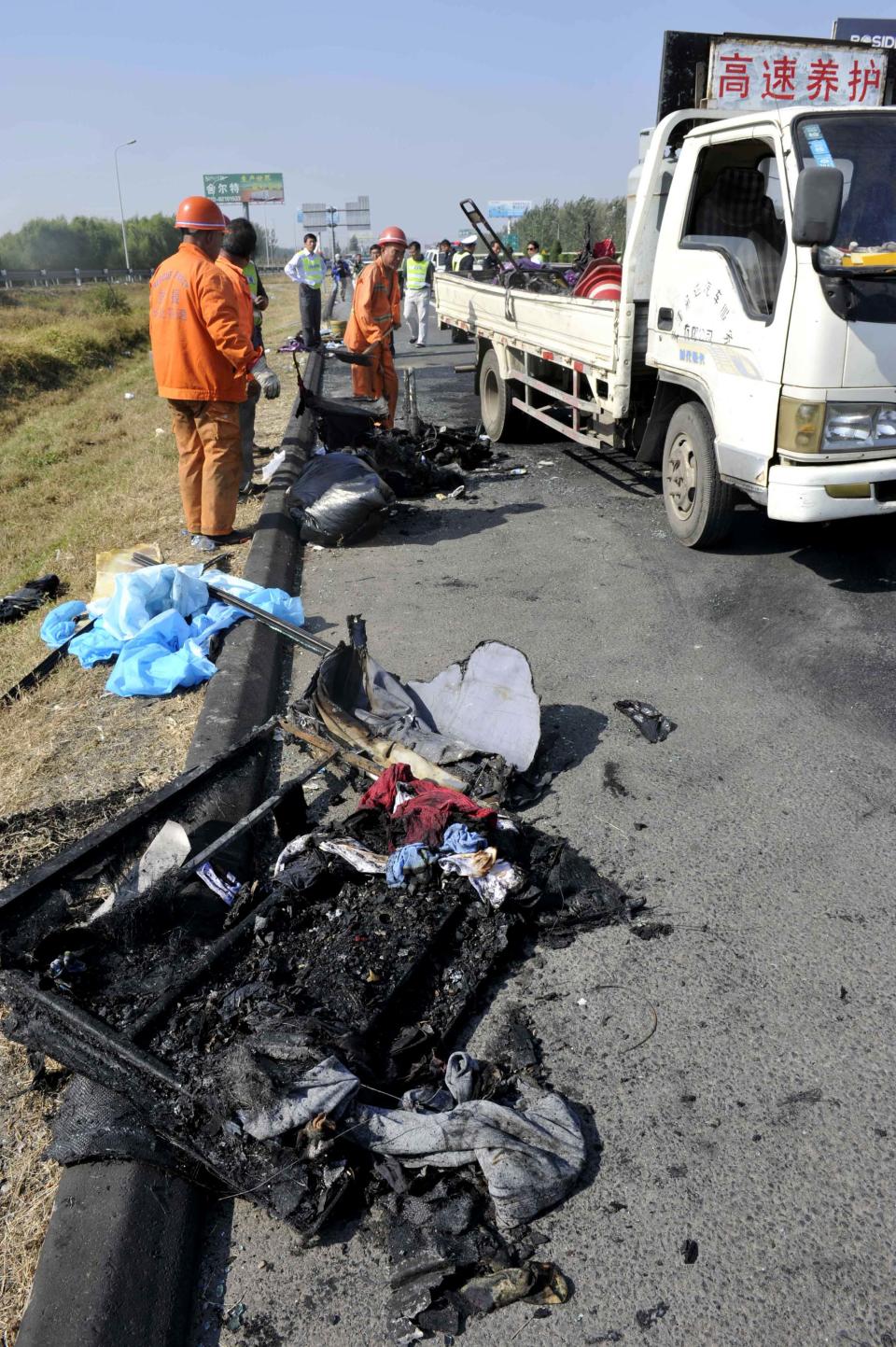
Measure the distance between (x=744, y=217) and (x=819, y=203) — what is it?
1376 millimetres

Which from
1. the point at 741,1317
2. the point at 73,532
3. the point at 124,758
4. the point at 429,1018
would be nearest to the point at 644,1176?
the point at 741,1317

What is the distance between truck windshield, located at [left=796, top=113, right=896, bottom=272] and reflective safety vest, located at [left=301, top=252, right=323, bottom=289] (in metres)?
16.5

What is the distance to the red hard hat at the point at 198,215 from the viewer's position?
5.98 metres

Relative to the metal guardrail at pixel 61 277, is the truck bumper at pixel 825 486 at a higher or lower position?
lower

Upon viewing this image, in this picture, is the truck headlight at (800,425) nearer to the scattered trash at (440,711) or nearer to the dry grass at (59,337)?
the scattered trash at (440,711)

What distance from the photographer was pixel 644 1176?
219 centimetres

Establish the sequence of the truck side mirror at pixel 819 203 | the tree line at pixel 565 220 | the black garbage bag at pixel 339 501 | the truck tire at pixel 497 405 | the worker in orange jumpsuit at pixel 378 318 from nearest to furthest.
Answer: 1. the truck side mirror at pixel 819 203
2. the black garbage bag at pixel 339 501
3. the worker in orange jumpsuit at pixel 378 318
4. the truck tire at pixel 497 405
5. the tree line at pixel 565 220

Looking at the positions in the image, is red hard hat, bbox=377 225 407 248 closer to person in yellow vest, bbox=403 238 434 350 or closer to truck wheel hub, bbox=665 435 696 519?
truck wheel hub, bbox=665 435 696 519

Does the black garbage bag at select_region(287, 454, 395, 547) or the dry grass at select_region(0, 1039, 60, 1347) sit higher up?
the black garbage bag at select_region(287, 454, 395, 547)

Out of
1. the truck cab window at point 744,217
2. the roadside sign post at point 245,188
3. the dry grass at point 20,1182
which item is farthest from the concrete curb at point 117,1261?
the roadside sign post at point 245,188

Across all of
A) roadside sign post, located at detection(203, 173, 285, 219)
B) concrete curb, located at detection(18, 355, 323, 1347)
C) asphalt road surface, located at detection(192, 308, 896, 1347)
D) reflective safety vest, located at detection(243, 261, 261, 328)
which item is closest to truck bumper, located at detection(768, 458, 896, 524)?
asphalt road surface, located at detection(192, 308, 896, 1347)

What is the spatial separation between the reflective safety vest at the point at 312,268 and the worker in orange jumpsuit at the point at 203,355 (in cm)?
1490

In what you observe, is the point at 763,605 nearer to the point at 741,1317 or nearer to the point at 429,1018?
the point at 429,1018

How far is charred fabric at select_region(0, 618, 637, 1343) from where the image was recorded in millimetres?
2113
